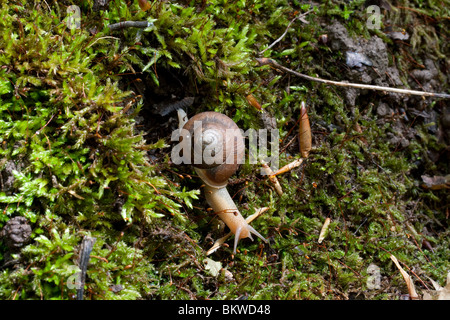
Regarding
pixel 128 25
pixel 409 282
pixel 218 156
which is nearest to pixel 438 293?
pixel 409 282

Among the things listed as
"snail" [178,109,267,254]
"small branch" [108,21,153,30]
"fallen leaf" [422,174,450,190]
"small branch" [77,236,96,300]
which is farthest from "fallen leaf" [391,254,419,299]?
"small branch" [108,21,153,30]

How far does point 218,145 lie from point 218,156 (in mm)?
71

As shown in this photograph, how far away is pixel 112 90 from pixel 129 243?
912mm

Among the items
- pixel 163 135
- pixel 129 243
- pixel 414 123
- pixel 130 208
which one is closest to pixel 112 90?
pixel 163 135

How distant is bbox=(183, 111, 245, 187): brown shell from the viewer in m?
2.27

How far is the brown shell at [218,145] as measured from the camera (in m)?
2.27

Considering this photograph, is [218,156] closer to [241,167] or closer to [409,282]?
[241,167]

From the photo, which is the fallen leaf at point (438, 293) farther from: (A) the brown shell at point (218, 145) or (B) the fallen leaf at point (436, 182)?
(A) the brown shell at point (218, 145)

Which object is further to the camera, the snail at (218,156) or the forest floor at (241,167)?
the snail at (218,156)

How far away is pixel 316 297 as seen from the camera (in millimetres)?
2318

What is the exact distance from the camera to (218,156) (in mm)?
2277

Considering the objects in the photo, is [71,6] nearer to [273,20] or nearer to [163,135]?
[163,135]

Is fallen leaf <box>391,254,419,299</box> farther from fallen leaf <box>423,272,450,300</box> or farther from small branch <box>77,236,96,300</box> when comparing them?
small branch <box>77,236,96,300</box>

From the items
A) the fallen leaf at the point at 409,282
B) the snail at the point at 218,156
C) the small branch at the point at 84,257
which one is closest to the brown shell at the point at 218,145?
the snail at the point at 218,156
